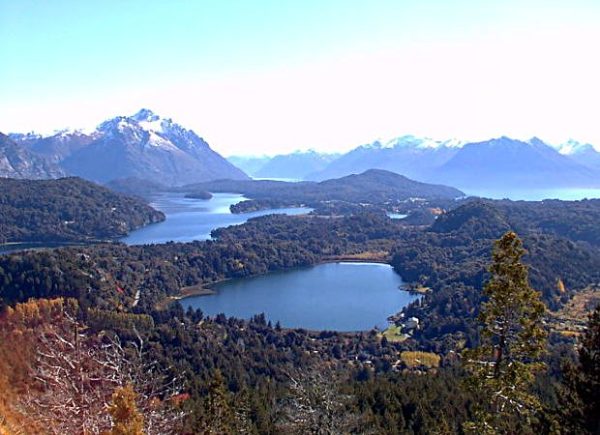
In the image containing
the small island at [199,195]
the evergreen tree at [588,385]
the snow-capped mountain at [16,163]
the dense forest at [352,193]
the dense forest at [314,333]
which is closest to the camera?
the evergreen tree at [588,385]

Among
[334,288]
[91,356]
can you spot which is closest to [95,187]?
[334,288]

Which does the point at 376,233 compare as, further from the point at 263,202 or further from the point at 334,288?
the point at 263,202

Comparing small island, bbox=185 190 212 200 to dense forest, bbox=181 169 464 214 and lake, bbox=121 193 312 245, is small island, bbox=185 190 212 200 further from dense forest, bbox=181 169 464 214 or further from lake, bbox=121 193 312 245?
dense forest, bbox=181 169 464 214

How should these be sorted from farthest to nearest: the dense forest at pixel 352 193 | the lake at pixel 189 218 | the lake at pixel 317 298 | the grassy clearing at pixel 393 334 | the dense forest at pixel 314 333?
1. the dense forest at pixel 352 193
2. the lake at pixel 189 218
3. the lake at pixel 317 298
4. the grassy clearing at pixel 393 334
5. the dense forest at pixel 314 333

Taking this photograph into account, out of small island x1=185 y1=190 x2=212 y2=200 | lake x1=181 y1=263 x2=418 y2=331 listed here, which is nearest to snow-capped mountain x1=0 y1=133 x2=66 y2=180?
small island x1=185 y1=190 x2=212 y2=200

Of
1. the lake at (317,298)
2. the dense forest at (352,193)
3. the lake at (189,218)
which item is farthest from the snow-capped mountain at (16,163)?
the lake at (317,298)

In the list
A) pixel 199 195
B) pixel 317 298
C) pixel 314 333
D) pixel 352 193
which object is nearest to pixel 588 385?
pixel 314 333

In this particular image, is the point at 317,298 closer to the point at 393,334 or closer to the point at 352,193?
the point at 393,334

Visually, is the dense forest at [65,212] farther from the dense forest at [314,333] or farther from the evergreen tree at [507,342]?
the evergreen tree at [507,342]
